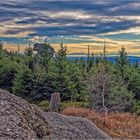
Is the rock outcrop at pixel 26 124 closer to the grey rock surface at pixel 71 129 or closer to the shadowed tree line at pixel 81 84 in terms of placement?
the grey rock surface at pixel 71 129

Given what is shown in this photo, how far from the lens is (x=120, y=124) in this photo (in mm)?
17250

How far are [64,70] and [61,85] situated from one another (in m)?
2.32

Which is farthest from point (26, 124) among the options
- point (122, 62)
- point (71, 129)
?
point (122, 62)

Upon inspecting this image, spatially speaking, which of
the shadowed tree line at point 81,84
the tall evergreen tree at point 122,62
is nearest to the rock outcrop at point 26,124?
the shadowed tree line at point 81,84

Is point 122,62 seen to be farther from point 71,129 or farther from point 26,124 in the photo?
point 26,124

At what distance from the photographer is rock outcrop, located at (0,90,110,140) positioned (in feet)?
25.8

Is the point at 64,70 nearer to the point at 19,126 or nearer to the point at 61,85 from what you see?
the point at 61,85

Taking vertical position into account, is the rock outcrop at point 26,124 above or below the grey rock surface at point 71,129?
above

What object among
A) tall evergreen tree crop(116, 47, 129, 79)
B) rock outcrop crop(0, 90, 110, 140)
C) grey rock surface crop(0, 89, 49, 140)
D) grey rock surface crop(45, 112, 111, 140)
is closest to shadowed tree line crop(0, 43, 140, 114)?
tall evergreen tree crop(116, 47, 129, 79)

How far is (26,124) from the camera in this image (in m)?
8.50

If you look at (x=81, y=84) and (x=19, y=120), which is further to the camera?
(x=81, y=84)

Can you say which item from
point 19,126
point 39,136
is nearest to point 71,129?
point 39,136

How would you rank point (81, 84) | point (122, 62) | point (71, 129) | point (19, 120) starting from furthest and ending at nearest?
1. point (122, 62)
2. point (81, 84)
3. point (71, 129)
4. point (19, 120)

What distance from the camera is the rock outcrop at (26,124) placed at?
310 inches
